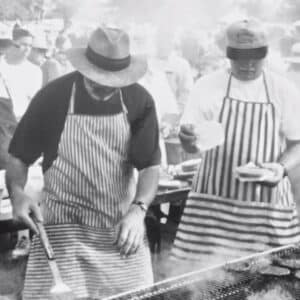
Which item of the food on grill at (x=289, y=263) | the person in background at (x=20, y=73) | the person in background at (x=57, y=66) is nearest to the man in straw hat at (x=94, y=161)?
the food on grill at (x=289, y=263)

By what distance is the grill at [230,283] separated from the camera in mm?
1997

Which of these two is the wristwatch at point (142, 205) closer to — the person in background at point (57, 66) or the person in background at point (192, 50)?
the person in background at point (57, 66)

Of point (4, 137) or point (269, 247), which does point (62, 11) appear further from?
point (269, 247)

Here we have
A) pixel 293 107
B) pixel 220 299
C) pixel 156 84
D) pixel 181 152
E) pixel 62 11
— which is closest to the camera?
pixel 220 299

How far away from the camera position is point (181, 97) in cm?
427

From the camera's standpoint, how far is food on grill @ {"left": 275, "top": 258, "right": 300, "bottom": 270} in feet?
7.80

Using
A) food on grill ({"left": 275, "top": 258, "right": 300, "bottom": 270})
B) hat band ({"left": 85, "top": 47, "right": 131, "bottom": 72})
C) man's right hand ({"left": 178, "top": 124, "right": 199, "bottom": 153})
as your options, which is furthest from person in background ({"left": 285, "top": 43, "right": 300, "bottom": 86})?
Answer: hat band ({"left": 85, "top": 47, "right": 131, "bottom": 72})

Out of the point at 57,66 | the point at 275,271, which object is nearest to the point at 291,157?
the point at 275,271

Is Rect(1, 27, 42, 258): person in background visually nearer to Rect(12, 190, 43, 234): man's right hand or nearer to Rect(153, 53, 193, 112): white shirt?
Rect(153, 53, 193, 112): white shirt

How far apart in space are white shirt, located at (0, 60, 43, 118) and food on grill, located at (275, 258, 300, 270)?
2.00 m

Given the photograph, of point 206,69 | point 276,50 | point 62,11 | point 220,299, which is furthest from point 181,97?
point 220,299

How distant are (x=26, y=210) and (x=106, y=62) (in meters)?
0.76

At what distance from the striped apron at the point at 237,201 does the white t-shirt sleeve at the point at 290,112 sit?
0.04 meters

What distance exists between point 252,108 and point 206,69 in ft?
5.12
